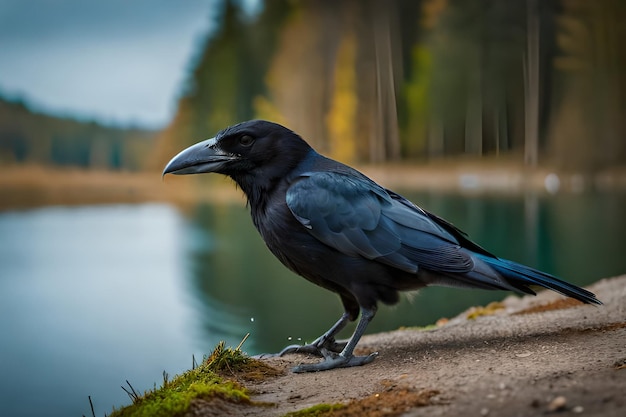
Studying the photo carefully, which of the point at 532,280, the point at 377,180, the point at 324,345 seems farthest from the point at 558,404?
the point at 377,180

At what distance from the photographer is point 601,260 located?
763 centimetres

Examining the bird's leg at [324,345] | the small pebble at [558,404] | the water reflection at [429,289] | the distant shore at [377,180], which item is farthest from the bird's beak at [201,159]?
the distant shore at [377,180]

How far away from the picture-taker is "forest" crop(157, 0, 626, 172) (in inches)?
353

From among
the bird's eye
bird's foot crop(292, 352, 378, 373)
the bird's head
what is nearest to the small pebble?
bird's foot crop(292, 352, 378, 373)

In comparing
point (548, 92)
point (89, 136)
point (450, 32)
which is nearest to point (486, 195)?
point (548, 92)

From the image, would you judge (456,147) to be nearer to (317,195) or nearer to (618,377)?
(317,195)

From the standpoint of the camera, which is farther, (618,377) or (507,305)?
(507,305)

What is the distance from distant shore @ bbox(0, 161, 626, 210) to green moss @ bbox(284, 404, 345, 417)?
246 inches

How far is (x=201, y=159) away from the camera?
344cm

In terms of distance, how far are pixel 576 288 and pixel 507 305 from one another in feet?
7.73

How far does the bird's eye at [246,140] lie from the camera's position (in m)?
3.46

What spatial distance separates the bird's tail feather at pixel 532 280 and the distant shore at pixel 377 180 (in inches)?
223

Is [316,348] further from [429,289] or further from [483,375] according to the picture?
[429,289]

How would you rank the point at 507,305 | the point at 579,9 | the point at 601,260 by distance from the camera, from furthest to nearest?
the point at 579,9, the point at 601,260, the point at 507,305
